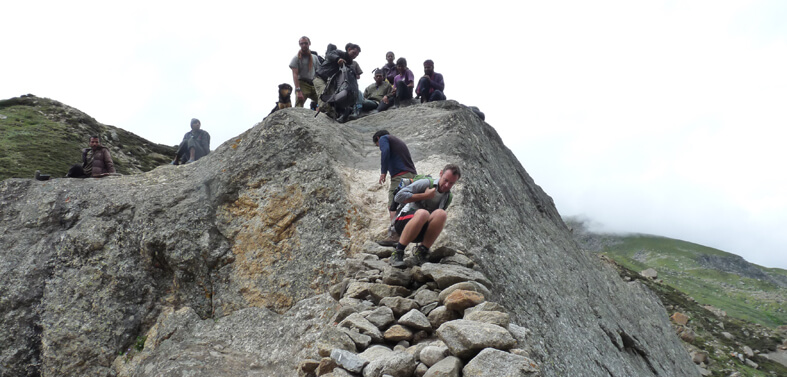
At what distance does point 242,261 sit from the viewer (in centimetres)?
1087

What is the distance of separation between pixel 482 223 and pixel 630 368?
5.91 meters

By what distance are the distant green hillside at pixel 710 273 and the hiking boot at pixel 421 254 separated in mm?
53194

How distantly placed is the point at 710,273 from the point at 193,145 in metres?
110

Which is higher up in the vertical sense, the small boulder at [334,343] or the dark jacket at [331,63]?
the dark jacket at [331,63]

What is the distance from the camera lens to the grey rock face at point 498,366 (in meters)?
5.12

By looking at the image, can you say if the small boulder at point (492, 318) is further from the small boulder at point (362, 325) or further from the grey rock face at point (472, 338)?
the small boulder at point (362, 325)

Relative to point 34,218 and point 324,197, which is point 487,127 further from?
point 34,218

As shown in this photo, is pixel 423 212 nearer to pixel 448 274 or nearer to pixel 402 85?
pixel 448 274

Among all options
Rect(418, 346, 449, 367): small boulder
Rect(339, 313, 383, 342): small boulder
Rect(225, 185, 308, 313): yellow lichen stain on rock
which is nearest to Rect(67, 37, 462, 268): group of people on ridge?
Rect(339, 313, 383, 342): small boulder

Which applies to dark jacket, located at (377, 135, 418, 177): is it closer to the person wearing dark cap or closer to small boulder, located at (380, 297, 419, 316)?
small boulder, located at (380, 297, 419, 316)

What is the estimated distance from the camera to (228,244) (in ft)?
36.8

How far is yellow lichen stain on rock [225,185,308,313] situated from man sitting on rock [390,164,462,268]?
308 centimetres

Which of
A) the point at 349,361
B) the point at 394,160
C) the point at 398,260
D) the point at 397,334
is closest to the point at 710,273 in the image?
the point at 394,160

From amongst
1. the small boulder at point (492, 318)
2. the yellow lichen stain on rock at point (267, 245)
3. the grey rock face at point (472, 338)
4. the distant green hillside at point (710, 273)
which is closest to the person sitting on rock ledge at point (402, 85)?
the yellow lichen stain on rock at point (267, 245)
